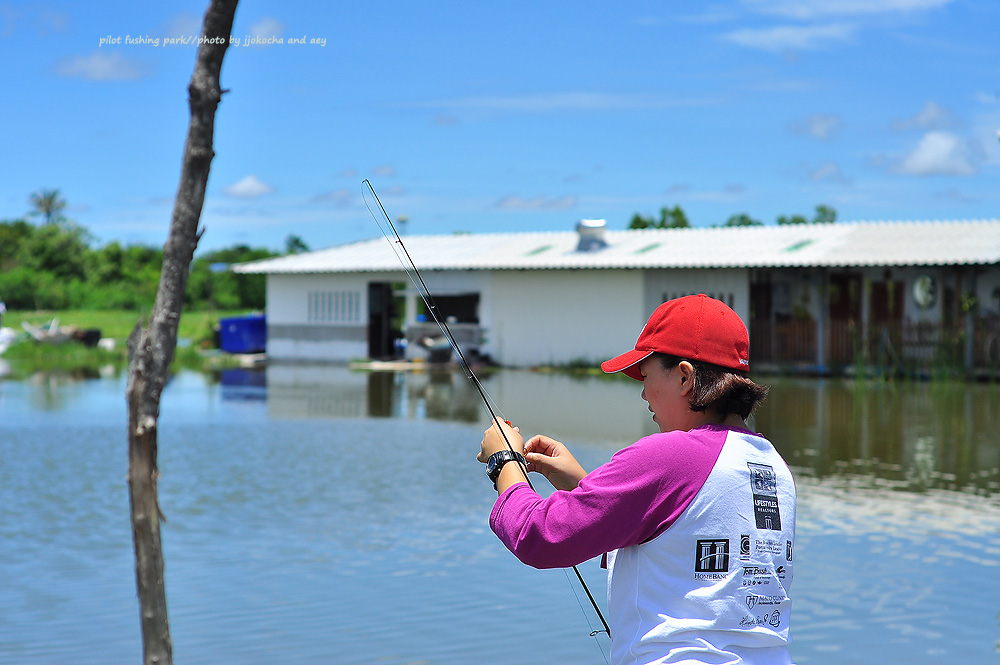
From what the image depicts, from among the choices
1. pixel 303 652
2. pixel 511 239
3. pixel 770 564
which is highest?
pixel 511 239

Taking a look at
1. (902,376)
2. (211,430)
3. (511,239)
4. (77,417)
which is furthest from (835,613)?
(511,239)

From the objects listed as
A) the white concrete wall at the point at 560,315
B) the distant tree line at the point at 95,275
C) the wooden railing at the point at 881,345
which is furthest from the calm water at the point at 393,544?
the distant tree line at the point at 95,275

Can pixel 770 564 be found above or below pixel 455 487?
above

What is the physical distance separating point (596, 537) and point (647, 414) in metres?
15.8

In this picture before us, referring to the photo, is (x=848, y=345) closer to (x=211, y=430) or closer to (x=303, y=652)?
(x=211, y=430)

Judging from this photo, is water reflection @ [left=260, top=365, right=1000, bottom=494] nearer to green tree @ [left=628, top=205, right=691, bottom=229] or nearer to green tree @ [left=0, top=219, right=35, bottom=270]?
green tree @ [left=628, top=205, right=691, bottom=229]

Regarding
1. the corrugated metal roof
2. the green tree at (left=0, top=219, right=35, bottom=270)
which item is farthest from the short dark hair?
the green tree at (left=0, top=219, right=35, bottom=270)

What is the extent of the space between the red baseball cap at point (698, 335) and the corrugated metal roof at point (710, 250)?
20503 mm

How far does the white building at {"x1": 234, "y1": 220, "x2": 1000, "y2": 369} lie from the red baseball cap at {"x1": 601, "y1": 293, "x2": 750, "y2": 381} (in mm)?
23246

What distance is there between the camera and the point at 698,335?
2.53 meters

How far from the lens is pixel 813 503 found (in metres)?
10.1

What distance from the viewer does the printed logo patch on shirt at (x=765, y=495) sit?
2.46 meters

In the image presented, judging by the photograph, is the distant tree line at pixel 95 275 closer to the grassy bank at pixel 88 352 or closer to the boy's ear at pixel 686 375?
the grassy bank at pixel 88 352

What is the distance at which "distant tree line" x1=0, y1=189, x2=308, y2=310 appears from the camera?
5503 cm
